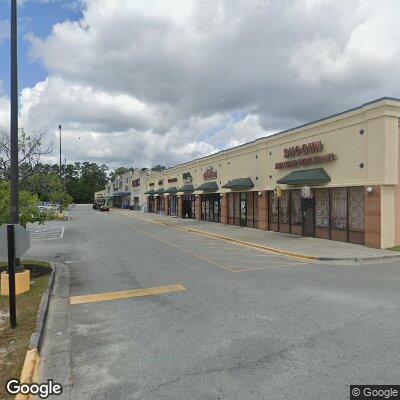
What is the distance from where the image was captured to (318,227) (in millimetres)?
20969

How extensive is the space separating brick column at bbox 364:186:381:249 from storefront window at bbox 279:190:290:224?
22.0 feet

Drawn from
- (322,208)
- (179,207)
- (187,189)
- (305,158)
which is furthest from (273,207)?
(179,207)

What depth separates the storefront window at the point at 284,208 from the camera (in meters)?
24.0

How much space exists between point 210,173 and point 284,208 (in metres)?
13.9

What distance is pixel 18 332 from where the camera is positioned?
6.36 metres

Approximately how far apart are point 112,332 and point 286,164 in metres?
19.1

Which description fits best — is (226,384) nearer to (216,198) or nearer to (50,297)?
(50,297)

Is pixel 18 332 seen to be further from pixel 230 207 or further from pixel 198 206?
pixel 198 206

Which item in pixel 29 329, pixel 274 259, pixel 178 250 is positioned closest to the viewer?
pixel 29 329

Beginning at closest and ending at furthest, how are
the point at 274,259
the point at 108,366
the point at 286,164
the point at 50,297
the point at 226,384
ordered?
the point at 226,384 < the point at 108,366 < the point at 50,297 < the point at 274,259 < the point at 286,164

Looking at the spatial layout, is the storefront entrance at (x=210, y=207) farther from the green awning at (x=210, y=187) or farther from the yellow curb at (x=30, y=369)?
the yellow curb at (x=30, y=369)

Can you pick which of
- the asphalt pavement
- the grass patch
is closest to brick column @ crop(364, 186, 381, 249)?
the asphalt pavement

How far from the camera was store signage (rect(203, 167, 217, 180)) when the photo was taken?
36250 mm

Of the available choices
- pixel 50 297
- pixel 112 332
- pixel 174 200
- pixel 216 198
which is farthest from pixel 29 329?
pixel 174 200
